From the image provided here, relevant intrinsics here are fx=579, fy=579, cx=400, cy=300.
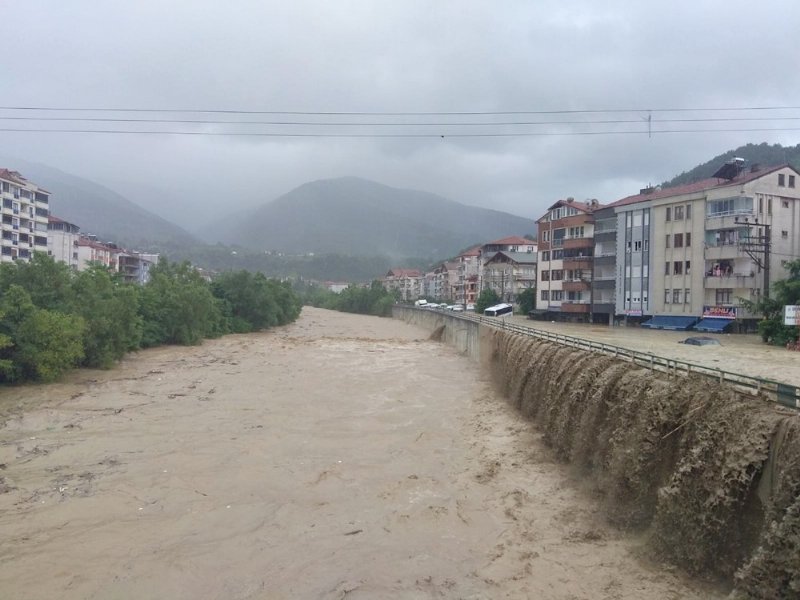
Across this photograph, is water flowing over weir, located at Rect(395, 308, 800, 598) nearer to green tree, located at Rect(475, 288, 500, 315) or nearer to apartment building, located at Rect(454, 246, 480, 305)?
Result: green tree, located at Rect(475, 288, 500, 315)

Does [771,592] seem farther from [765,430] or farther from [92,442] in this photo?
[92,442]

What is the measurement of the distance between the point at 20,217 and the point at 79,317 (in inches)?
1950

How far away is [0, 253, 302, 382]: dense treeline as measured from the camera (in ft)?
94.0

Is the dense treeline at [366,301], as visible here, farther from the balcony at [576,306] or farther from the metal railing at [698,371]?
the metal railing at [698,371]

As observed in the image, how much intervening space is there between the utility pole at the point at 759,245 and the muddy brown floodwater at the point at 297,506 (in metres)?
28.9

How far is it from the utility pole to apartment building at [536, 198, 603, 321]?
1722 centimetres

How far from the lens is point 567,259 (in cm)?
6194

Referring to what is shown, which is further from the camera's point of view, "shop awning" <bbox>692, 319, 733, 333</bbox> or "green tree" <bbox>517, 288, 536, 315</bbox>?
"green tree" <bbox>517, 288, 536, 315</bbox>

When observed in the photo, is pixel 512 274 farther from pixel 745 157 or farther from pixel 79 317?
pixel 79 317

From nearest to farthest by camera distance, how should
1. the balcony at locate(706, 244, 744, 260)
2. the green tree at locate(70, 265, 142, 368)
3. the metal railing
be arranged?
the metal railing → the green tree at locate(70, 265, 142, 368) → the balcony at locate(706, 244, 744, 260)

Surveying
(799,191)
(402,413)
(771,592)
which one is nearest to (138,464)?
(402,413)

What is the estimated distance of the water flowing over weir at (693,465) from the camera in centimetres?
724

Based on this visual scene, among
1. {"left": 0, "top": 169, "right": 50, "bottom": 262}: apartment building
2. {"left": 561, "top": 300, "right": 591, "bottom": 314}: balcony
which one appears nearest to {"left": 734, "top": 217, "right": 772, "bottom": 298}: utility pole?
{"left": 561, "top": 300, "right": 591, "bottom": 314}: balcony

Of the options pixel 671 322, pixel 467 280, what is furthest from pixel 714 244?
pixel 467 280
